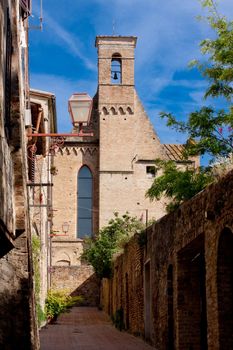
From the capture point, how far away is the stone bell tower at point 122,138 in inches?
1754

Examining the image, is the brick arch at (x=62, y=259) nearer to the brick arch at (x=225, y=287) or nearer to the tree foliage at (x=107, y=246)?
the tree foliage at (x=107, y=246)

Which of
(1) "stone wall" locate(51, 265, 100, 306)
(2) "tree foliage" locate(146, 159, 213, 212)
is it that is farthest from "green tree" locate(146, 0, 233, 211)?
(1) "stone wall" locate(51, 265, 100, 306)

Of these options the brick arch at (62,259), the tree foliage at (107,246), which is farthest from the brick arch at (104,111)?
the tree foliage at (107,246)

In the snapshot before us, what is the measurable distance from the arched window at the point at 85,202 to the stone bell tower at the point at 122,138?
192 cm

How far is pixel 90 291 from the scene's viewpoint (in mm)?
41375

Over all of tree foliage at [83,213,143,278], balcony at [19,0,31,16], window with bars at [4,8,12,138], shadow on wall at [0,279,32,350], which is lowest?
shadow on wall at [0,279,32,350]

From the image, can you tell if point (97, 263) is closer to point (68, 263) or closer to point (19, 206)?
point (68, 263)

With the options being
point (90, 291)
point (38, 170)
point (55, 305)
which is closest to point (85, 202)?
point (90, 291)

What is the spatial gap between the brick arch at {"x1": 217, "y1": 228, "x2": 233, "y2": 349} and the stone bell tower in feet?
113

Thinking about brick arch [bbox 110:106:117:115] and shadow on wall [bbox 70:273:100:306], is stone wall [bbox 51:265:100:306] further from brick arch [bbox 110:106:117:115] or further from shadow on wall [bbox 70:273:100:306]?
brick arch [bbox 110:106:117:115]

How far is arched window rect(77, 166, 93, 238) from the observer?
4578 centimetres

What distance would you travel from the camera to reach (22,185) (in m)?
6.74

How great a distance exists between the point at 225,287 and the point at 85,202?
1462 inches

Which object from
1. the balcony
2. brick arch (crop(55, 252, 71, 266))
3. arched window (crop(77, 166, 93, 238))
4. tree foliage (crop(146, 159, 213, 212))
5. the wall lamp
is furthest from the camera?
arched window (crop(77, 166, 93, 238))
